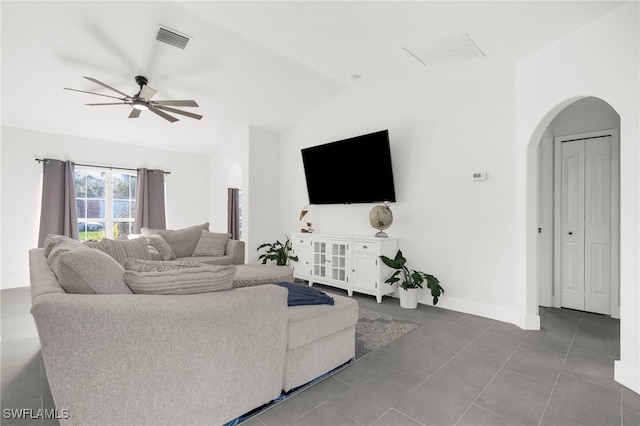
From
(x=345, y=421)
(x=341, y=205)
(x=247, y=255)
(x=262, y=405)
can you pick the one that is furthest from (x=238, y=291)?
(x=247, y=255)

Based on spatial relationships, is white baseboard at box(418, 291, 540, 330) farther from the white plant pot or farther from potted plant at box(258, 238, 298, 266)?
potted plant at box(258, 238, 298, 266)

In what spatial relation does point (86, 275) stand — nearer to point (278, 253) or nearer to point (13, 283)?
point (278, 253)

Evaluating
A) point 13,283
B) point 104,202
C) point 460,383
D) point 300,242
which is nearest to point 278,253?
point 300,242

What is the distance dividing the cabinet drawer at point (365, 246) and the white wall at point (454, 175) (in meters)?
0.45

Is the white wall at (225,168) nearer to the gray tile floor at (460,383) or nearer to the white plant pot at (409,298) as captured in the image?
the white plant pot at (409,298)

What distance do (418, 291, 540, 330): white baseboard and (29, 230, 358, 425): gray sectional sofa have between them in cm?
243

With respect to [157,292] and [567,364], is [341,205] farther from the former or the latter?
[157,292]

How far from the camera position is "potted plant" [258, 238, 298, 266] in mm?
5242

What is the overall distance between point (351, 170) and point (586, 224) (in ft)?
9.60

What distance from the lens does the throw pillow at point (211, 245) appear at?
4805 mm

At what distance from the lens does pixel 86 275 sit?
1.45 meters

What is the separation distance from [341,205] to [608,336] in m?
3.42

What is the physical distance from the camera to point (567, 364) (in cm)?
236

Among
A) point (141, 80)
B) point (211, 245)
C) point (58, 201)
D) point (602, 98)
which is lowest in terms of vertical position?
point (211, 245)
